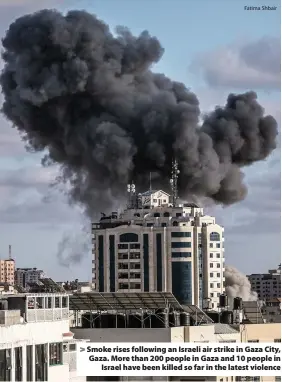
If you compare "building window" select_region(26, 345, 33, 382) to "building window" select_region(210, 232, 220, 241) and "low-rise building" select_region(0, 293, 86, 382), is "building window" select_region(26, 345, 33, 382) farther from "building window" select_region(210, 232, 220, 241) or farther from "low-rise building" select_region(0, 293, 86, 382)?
"building window" select_region(210, 232, 220, 241)

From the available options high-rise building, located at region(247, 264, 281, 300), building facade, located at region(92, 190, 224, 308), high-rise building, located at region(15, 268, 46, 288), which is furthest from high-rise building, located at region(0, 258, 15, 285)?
building facade, located at region(92, 190, 224, 308)

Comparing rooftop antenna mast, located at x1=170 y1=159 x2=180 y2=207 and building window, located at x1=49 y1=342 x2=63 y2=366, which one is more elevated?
rooftop antenna mast, located at x1=170 y1=159 x2=180 y2=207

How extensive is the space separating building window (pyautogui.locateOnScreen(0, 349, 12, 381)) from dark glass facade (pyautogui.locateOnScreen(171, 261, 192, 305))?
39.1 meters

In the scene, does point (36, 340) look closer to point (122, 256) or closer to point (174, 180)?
point (174, 180)

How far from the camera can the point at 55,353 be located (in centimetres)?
932

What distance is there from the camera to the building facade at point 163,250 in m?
47.2

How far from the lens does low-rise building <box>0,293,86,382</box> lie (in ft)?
26.3

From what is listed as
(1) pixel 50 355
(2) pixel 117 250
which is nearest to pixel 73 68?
(2) pixel 117 250

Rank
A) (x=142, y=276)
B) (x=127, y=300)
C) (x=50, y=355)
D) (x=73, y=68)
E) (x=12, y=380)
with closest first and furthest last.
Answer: (x=12, y=380) < (x=50, y=355) < (x=127, y=300) < (x=73, y=68) < (x=142, y=276)

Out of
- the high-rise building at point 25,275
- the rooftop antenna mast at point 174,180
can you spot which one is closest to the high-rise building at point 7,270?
the high-rise building at point 25,275

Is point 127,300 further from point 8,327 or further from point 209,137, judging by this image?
point 209,137

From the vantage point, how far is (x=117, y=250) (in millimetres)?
48281

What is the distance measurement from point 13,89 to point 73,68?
8.52 feet
